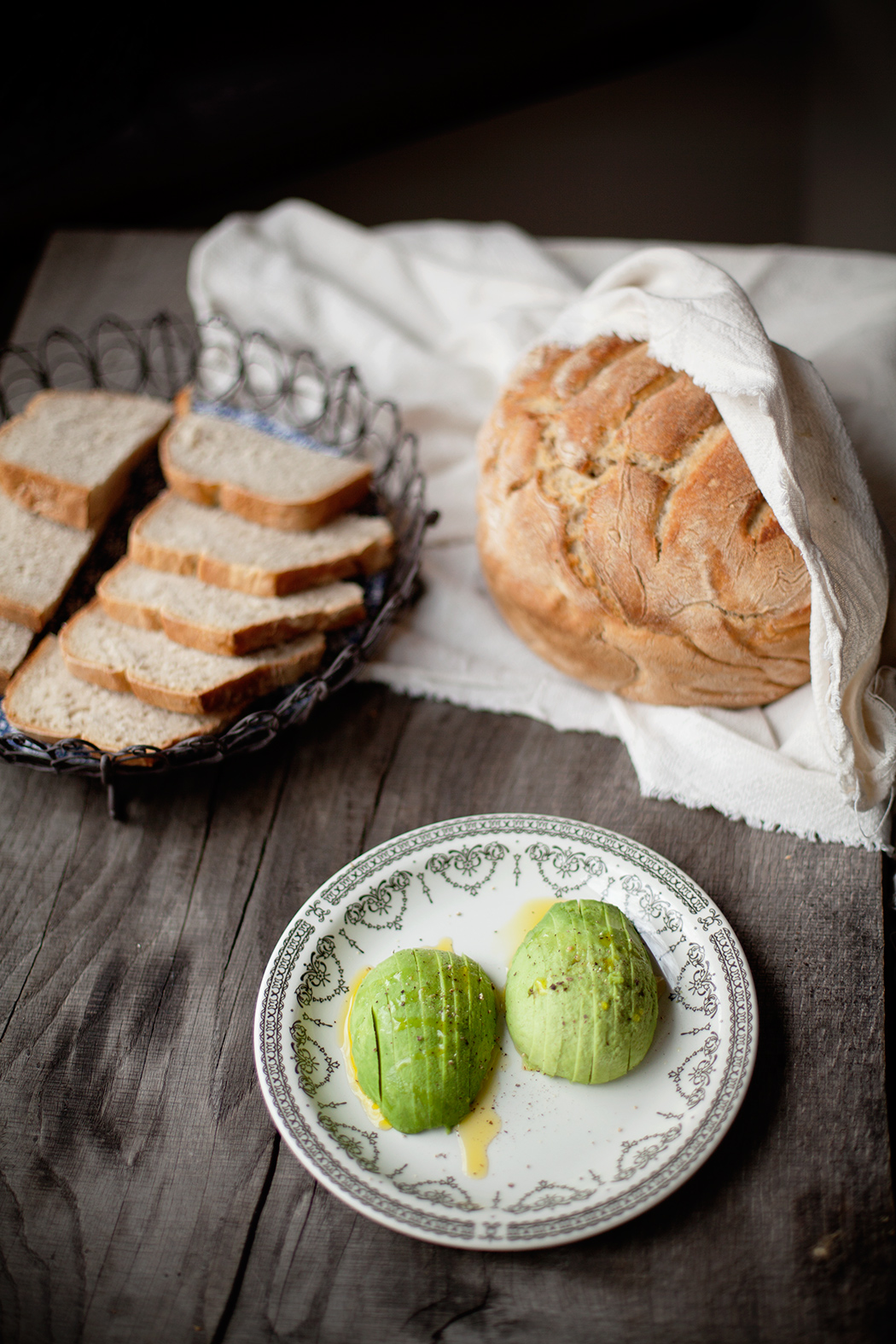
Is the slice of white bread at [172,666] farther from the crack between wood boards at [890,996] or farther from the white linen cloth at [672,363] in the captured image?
the crack between wood boards at [890,996]

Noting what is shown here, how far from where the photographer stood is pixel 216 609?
6.41 ft

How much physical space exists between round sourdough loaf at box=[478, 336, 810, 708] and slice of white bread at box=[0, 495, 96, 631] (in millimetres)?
886

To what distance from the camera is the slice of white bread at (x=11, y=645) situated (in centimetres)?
189

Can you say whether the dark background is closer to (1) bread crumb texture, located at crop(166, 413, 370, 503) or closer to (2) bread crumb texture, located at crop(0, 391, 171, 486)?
(2) bread crumb texture, located at crop(0, 391, 171, 486)

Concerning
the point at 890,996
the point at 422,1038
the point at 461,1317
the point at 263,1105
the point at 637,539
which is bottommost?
the point at 890,996

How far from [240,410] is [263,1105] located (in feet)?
5.41

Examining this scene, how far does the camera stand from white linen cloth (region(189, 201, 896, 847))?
1633 millimetres

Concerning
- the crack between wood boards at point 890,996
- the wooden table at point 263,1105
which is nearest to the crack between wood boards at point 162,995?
the wooden table at point 263,1105

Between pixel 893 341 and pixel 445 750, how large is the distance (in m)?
1.25

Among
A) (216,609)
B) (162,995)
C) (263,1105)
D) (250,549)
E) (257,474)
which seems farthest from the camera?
(257,474)

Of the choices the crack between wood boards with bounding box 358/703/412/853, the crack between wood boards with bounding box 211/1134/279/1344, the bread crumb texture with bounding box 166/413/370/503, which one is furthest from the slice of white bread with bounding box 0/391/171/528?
the crack between wood boards with bounding box 211/1134/279/1344

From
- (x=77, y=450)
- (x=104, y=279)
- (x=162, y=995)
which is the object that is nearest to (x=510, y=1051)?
(x=162, y=995)

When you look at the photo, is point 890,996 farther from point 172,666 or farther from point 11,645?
point 11,645

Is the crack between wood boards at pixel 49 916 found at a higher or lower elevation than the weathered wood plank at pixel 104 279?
lower
